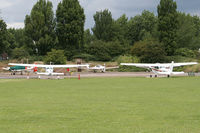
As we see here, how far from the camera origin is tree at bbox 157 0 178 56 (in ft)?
211

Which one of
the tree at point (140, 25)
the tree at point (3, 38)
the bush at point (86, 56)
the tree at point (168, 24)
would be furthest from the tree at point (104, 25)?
the tree at point (3, 38)

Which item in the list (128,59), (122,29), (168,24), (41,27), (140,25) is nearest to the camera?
(128,59)

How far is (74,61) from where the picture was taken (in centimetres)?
6581

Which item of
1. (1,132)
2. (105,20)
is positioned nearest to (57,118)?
(1,132)

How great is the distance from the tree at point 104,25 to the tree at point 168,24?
54.0ft

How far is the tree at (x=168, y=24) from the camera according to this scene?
64188 mm

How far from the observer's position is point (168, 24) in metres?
64.4

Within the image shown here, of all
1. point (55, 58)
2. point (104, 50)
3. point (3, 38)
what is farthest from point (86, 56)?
point (3, 38)

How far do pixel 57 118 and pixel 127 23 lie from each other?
85643 millimetres

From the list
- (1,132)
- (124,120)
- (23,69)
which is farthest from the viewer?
(23,69)

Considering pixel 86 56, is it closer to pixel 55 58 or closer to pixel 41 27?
pixel 55 58

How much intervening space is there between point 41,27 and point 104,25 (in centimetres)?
1964

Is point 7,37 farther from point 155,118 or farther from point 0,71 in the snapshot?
point 155,118

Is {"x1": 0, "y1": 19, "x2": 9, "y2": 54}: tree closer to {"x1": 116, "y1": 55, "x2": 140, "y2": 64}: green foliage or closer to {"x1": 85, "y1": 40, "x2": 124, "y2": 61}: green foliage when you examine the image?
{"x1": 85, "y1": 40, "x2": 124, "y2": 61}: green foliage
